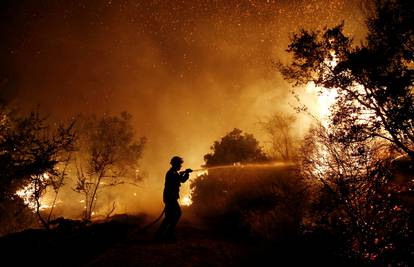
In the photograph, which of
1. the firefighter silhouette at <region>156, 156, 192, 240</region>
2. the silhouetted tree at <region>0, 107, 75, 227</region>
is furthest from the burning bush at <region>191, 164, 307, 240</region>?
the silhouetted tree at <region>0, 107, 75, 227</region>

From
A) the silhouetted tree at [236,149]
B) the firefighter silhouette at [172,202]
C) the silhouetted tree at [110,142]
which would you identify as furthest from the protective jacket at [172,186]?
the silhouetted tree at [110,142]

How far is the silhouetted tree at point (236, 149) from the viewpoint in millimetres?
27219

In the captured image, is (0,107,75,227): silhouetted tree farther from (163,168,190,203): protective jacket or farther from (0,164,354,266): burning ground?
(163,168,190,203): protective jacket

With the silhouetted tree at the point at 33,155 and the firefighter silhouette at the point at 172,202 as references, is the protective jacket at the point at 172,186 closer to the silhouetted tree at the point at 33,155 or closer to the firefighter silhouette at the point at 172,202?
the firefighter silhouette at the point at 172,202

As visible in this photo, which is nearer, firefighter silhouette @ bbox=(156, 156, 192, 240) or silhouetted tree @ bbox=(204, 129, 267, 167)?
firefighter silhouette @ bbox=(156, 156, 192, 240)

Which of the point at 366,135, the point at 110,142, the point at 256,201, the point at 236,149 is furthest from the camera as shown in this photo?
the point at 110,142

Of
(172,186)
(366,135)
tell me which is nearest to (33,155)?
(172,186)

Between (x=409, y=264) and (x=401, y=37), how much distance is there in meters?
9.60

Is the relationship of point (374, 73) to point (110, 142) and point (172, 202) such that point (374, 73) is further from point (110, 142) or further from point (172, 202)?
point (110, 142)

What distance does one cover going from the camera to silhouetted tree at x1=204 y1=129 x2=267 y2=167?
89.3 ft

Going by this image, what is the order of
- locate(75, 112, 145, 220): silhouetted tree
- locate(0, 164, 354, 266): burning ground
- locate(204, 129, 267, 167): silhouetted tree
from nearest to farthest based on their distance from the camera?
locate(0, 164, 354, 266): burning ground → locate(204, 129, 267, 167): silhouetted tree → locate(75, 112, 145, 220): silhouetted tree

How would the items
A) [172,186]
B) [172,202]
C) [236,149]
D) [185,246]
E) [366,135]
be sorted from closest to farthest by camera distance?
[185,246], [172,202], [172,186], [366,135], [236,149]

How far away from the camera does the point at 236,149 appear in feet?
92.2

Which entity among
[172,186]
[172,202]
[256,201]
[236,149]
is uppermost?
[236,149]
